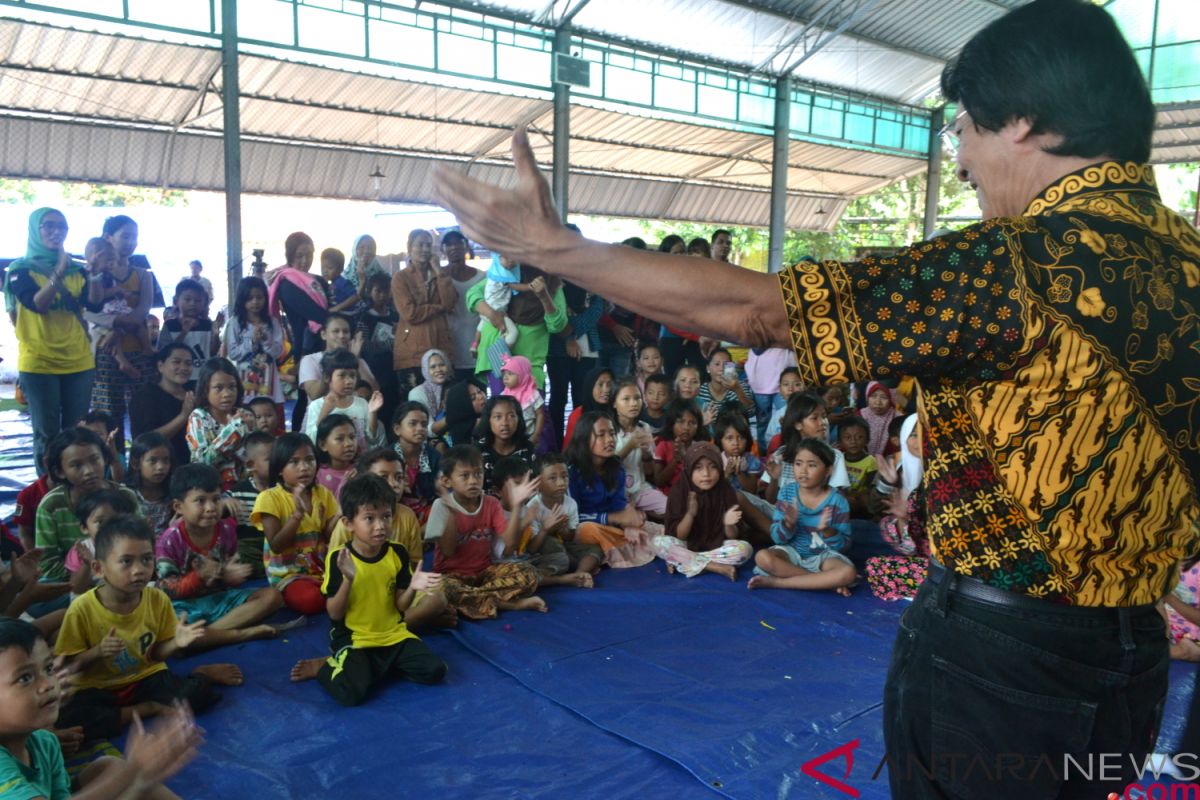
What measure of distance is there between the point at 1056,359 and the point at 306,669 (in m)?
2.70

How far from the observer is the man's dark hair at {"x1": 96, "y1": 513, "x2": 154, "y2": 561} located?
2590 millimetres

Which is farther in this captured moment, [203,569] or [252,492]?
[252,492]

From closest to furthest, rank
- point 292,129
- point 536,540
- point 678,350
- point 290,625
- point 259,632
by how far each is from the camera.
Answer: point 259,632
point 290,625
point 536,540
point 678,350
point 292,129

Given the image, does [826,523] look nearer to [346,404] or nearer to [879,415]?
[879,415]

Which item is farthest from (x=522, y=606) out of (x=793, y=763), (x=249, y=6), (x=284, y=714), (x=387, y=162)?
(x=387, y=162)

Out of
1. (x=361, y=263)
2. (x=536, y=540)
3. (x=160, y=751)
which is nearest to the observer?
(x=160, y=751)

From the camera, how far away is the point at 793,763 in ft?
8.25

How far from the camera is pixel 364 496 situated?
3045 mm

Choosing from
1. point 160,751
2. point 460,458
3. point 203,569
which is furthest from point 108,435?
point 160,751

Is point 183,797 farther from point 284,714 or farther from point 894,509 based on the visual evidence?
point 894,509

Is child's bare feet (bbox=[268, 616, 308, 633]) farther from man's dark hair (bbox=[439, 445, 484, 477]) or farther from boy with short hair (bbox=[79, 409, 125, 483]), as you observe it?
boy with short hair (bbox=[79, 409, 125, 483])

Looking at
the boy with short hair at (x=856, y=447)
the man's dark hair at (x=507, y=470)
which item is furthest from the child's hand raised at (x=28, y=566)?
the boy with short hair at (x=856, y=447)

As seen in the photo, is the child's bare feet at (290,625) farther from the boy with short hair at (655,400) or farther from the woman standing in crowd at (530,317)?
the boy with short hair at (655,400)

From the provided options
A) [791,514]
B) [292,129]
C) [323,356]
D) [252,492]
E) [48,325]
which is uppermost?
[292,129]
